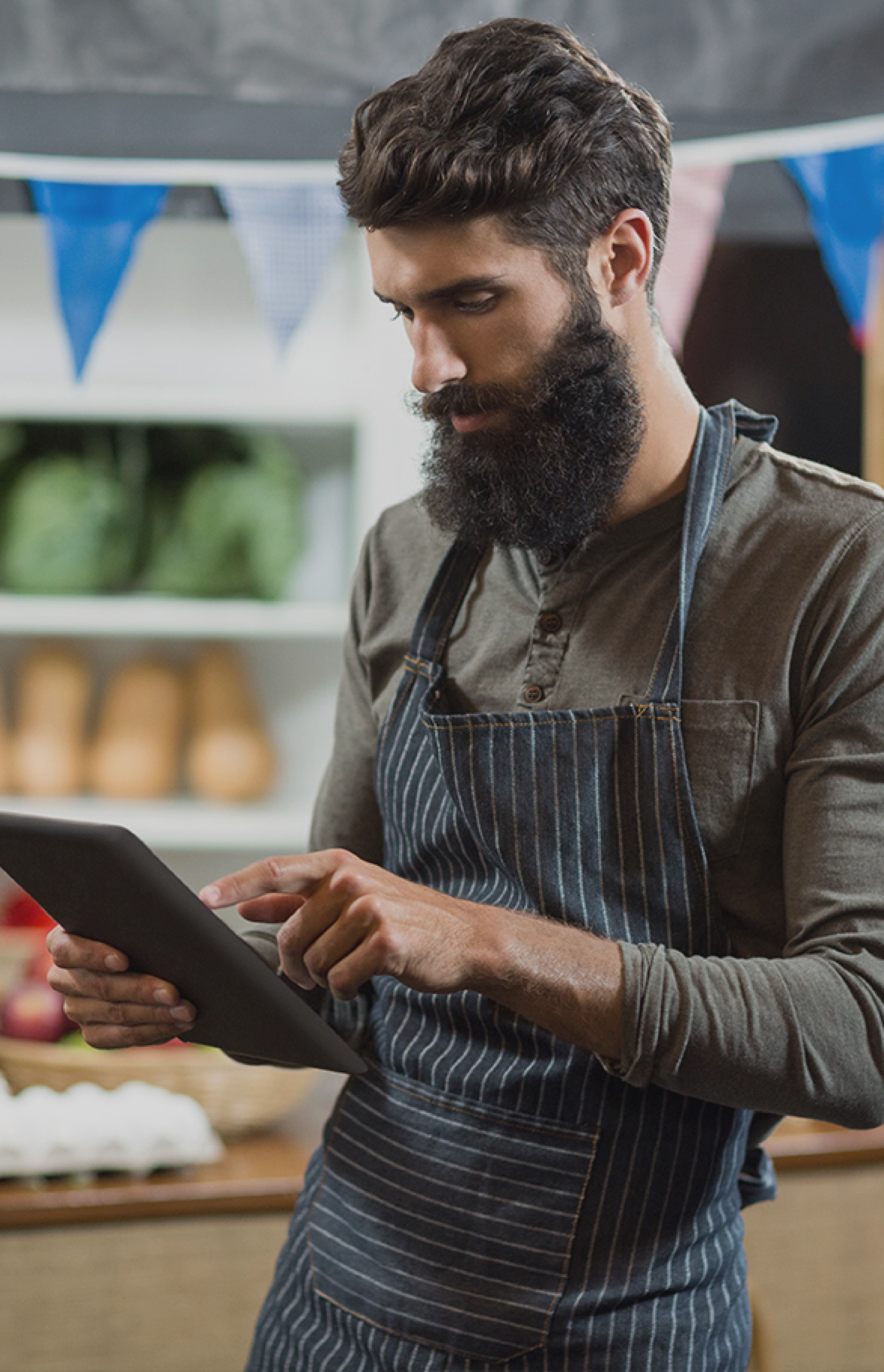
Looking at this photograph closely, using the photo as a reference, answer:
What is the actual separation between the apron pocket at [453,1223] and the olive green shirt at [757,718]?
16 cm

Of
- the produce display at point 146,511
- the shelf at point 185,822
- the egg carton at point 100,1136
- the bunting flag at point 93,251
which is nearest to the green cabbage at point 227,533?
the produce display at point 146,511

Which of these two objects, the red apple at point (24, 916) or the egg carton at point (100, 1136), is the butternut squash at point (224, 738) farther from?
the egg carton at point (100, 1136)

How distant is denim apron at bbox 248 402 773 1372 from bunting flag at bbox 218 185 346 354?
97 centimetres

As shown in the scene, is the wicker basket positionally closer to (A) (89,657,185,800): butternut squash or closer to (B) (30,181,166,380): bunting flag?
(A) (89,657,185,800): butternut squash

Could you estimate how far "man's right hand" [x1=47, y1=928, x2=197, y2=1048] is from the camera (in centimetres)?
96

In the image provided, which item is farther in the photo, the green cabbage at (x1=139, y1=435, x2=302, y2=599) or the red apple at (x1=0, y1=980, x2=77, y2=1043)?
the green cabbage at (x1=139, y1=435, x2=302, y2=599)

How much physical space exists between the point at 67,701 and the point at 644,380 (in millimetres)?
1562

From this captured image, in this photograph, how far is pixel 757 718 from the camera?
0.97 meters

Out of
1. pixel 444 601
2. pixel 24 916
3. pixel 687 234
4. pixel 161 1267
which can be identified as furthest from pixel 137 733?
pixel 444 601

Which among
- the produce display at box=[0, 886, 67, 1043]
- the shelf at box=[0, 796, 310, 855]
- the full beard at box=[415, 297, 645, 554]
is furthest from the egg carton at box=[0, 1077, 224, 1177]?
the full beard at box=[415, 297, 645, 554]

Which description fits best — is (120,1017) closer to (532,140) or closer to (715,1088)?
(715,1088)

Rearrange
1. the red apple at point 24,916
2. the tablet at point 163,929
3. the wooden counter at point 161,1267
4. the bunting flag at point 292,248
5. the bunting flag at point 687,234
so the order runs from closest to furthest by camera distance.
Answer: the tablet at point 163,929, the wooden counter at point 161,1267, the bunting flag at point 687,234, the bunting flag at point 292,248, the red apple at point 24,916

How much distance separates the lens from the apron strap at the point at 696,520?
1.00 meters

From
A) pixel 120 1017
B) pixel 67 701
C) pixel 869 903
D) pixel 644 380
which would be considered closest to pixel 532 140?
pixel 644 380
